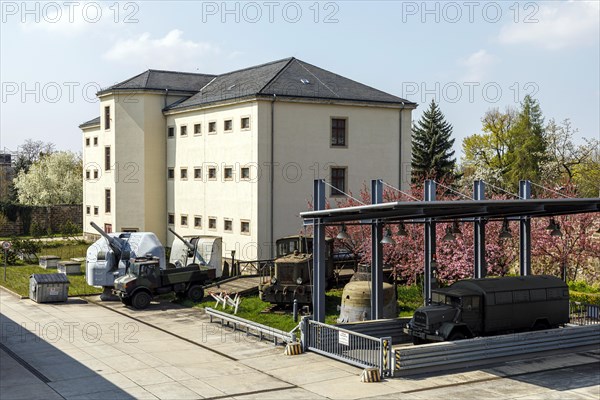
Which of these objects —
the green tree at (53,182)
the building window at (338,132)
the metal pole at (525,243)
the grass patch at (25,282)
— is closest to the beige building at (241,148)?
the building window at (338,132)

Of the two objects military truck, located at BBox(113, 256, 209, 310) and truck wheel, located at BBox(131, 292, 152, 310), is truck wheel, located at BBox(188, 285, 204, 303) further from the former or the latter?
truck wheel, located at BBox(131, 292, 152, 310)

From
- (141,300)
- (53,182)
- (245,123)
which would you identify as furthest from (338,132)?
(53,182)

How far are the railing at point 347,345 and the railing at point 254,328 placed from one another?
64cm

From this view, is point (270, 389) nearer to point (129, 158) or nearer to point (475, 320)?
point (475, 320)

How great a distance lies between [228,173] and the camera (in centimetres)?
4234

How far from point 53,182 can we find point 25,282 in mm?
45914

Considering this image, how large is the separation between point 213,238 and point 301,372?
1715 cm

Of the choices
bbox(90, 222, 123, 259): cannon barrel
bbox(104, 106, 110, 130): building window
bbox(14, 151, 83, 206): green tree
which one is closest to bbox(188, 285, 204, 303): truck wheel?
bbox(90, 222, 123, 259): cannon barrel

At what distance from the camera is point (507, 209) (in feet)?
73.7

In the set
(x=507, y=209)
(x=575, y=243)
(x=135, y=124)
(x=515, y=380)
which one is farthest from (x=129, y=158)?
(x=515, y=380)

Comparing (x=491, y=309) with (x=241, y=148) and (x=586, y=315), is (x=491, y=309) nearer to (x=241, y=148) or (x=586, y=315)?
(x=586, y=315)

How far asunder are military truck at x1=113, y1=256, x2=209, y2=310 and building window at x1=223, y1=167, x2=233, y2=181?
32.7 ft

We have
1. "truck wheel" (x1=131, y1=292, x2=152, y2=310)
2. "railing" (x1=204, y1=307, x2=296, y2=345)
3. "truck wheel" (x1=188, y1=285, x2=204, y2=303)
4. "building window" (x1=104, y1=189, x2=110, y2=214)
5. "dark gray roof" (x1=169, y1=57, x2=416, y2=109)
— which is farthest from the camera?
"building window" (x1=104, y1=189, x2=110, y2=214)

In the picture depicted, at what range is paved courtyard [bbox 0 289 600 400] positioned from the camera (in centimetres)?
1800
